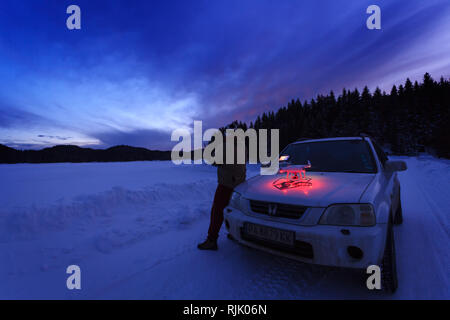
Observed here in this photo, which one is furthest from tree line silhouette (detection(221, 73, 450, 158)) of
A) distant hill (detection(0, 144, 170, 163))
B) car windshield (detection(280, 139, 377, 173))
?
car windshield (detection(280, 139, 377, 173))

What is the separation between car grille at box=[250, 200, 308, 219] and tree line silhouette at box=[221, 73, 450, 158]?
162ft

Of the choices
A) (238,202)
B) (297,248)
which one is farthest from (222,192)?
(297,248)

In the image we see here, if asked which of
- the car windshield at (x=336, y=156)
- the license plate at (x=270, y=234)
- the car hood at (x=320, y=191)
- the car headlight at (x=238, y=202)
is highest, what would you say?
the car windshield at (x=336, y=156)

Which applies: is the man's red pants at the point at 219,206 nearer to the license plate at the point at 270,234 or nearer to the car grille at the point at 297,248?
the license plate at the point at 270,234

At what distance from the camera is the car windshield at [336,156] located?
2.68 metres

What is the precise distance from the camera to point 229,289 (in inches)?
80.8

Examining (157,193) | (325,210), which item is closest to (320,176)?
(325,210)

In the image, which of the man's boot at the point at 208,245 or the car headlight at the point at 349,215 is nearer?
the car headlight at the point at 349,215

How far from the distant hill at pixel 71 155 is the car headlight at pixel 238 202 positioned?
28.6 meters

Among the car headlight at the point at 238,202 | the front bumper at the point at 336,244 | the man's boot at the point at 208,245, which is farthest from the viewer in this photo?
the man's boot at the point at 208,245

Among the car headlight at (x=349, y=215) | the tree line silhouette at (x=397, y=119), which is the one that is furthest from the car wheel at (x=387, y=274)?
the tree line silhouette at (x=397, y=119)

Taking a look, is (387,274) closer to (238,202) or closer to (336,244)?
(336,244)

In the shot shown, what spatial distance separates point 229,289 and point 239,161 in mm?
1718
